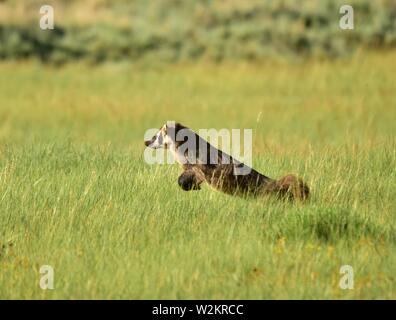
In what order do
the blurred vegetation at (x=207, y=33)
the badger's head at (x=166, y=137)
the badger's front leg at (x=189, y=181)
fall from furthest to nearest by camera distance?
the blurred vegetation at (x=207, y=33)
the badger's head at (x=166, y=137)
the badger's front leg at (x=189, y=181)

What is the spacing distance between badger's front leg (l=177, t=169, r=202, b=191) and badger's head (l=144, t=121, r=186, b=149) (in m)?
0.39

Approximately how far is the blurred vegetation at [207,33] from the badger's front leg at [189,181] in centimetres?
1448

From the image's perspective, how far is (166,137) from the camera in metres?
10.1

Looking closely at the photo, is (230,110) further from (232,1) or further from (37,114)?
(232,1)

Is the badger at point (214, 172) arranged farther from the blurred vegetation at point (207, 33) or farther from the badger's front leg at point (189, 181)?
the blurred vegetation at point (207, 33)

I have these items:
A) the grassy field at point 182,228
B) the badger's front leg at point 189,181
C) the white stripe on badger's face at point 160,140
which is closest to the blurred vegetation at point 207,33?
the grassy field at point 182,228

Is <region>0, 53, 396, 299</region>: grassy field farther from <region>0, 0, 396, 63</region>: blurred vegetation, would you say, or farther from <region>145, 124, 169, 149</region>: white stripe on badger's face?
<region>0, 0, 396, 63</region>: blurred vegetation

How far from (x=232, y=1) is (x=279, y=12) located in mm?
2700

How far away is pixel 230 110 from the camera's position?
65.8 feet

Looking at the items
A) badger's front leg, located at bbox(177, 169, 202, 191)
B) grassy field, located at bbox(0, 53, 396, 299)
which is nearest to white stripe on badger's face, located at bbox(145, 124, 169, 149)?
grassy field, located at bbox(0, 53, 396, 299)

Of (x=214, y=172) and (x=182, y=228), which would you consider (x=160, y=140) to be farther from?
(x=182, y=228)

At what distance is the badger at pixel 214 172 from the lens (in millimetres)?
9523

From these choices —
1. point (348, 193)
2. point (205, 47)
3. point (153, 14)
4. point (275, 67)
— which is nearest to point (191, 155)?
point (348, 193)

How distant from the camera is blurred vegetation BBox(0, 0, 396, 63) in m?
24.8
